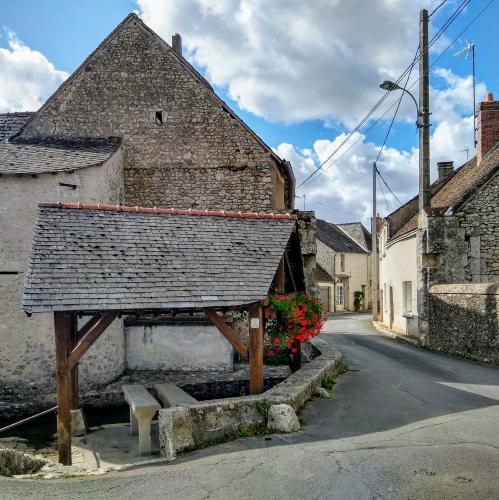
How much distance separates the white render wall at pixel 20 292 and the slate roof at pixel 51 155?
9.6 inches

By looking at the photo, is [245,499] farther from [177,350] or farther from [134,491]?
[177,350]

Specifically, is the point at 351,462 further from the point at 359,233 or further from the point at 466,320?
the point at 359,233

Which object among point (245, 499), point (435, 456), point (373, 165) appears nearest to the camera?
point (245, 499)

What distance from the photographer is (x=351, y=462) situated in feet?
17.9

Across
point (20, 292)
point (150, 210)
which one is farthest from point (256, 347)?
point (20, 292)

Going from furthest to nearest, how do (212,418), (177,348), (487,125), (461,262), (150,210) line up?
(487,125), (461,262), (177,348), (150,210), (212,418)

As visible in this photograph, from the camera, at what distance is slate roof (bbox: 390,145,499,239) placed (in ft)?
50.1

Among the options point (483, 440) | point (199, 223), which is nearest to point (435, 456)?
point (483, 440)

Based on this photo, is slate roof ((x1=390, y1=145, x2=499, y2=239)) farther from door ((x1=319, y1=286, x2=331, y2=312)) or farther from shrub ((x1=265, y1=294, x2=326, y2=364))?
door ((x1=319, y1=286, x2=331, y2=312))

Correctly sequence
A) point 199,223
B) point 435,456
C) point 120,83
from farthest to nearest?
point 120,83
point 199,223
point 435,456

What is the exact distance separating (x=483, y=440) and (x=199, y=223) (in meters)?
5.40

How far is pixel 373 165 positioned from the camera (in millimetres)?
25891

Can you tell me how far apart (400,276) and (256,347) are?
13052 mm

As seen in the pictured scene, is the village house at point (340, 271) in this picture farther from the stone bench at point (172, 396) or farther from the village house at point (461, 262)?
the stone bench at point (172, 396)
